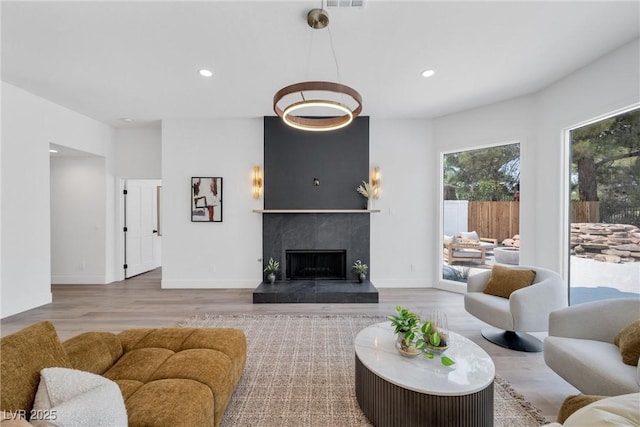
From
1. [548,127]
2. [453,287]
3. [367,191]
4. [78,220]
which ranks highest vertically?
[548,127]

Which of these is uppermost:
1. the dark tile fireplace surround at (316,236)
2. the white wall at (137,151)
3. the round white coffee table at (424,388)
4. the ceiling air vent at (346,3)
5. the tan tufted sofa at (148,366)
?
the ceiling air vent at (346,3)

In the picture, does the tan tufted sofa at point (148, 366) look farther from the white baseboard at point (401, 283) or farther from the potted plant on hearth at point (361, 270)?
the white baseboard at point (401, 283)

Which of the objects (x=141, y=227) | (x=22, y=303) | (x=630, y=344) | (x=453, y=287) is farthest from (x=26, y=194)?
(x=453, y=287)

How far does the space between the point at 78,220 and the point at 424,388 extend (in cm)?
649

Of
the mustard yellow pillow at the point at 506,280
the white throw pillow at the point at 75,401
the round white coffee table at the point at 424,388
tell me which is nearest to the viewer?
the white throw pillow at the point at 75,401

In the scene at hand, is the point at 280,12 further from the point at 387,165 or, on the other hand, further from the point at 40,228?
the point at 40,228

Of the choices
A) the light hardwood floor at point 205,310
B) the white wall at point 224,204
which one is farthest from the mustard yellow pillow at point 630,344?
the white wall at point 224,204

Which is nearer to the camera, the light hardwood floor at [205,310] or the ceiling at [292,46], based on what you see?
the ceiling at [292,46]

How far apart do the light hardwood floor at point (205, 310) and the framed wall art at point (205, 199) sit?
4.38ft

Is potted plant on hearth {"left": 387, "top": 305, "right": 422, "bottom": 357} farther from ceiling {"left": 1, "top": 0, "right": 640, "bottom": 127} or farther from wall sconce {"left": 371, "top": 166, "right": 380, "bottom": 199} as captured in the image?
wall sconce {"left": 371, "top": 166, "right": 380, "bottom": 199}

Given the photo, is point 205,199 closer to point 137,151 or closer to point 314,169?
point 137,151

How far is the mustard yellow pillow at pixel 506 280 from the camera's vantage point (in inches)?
117

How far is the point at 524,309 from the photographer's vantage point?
Result: 8.73ft

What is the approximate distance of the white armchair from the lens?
1604 millimetres
